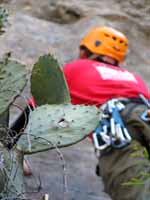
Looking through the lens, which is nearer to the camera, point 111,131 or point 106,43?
point 111,131

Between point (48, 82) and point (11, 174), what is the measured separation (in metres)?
0.62

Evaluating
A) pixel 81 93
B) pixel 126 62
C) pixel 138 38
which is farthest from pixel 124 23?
pixel 81 93

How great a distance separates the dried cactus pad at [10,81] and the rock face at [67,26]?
4.74 meters

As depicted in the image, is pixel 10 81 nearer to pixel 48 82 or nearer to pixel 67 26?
pixel 48 82

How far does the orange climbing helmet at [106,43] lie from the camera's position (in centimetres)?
559

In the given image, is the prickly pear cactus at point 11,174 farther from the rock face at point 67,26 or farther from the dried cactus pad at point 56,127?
the rock face at point 67,26

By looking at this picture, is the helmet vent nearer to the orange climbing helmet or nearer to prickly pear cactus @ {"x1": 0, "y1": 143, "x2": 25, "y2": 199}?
the orange climbing helmet

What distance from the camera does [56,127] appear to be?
2.78 m

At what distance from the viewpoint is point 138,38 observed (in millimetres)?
10445

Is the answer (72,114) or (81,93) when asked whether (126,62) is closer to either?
(81,93)

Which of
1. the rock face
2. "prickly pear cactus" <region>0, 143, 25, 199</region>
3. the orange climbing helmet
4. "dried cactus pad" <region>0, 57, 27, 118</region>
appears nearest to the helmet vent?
the orange climbing helmet

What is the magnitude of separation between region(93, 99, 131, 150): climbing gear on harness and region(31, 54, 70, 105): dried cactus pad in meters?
1.64

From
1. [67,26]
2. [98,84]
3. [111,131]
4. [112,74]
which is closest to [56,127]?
[111,131]

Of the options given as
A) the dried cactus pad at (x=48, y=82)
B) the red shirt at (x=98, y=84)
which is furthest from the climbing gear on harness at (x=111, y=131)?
the dried cactus pad at (x=48, y=82)
